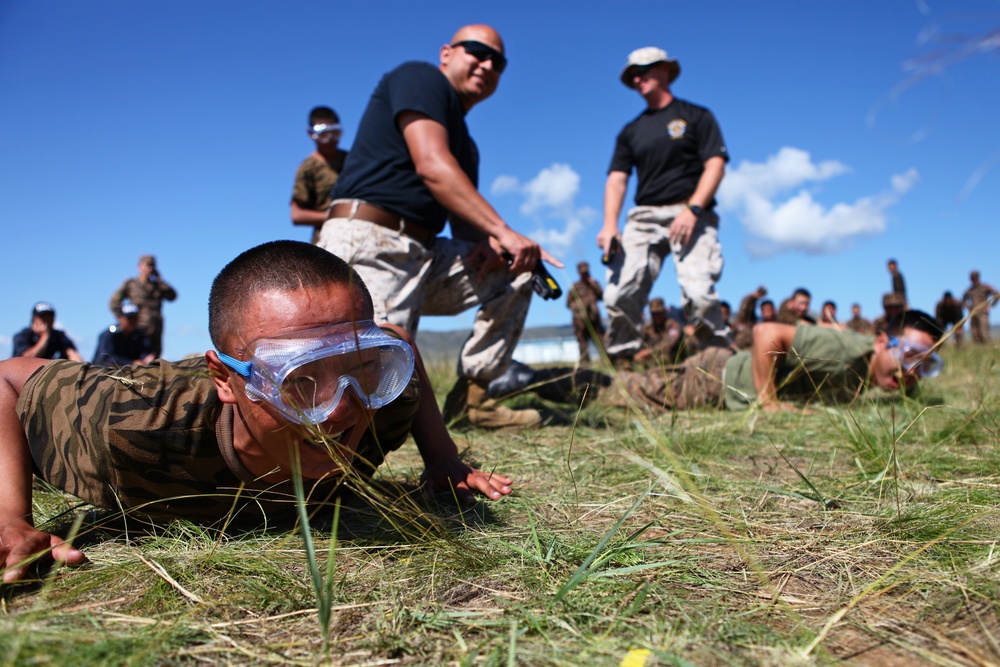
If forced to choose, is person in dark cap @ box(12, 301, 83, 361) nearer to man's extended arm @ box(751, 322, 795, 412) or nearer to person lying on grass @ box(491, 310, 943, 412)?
person lying on grass @ box(491, 310, 943, 412)

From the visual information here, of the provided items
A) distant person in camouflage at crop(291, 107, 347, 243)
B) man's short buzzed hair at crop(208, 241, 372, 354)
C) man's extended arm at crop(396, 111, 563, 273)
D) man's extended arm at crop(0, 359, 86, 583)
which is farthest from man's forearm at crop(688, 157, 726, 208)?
man's extended arm at crop(0, 359, 86, 583)

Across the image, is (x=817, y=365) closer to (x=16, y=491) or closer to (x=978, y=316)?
(x=16, y=491)

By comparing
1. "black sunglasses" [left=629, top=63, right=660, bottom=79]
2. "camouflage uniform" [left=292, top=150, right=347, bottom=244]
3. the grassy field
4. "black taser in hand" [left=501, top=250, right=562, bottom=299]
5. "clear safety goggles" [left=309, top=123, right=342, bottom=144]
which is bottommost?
the grassy field

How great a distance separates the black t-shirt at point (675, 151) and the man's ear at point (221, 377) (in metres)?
3.92

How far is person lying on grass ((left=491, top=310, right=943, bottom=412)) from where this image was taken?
3.76 m

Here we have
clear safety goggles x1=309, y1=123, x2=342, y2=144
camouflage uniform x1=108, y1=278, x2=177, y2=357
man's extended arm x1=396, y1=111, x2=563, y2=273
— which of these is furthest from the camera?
camouflage uniform x1=108, y1=278, x2=177, y2=357

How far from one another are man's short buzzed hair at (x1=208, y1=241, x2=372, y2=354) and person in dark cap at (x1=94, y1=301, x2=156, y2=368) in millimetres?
6063

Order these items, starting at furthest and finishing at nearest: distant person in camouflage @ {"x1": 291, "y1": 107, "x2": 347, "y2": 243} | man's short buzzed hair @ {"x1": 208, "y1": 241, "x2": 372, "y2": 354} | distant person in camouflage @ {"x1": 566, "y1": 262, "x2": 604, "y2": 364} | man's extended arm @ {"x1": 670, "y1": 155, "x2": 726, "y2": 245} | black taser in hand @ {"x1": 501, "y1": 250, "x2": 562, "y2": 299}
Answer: distant person in camouflage @ {"x1": 566, "y1": 262, "x2": 604, "y2": 364}, distant person in camouflage @ {"x1": 291, "y1": 107, "x2": 347, "y2": 243}, man's extended arm @ {"x1": 670, "y1": 155, "x2": 726, "y2": 245}, black taser in hand @ {"x1": 501, "y1": 250, "x2": 562, "y2": 299}, man's short buzzed hair @ {"x1": 208, "y1": 241, "x2": 372, "y2": 354}

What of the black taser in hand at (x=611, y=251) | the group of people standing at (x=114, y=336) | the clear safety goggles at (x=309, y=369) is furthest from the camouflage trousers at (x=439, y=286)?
the group of people standing at (x=114, y=336)

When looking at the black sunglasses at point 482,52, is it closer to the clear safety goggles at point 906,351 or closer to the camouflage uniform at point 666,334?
the clear safety goggles at point 906,351

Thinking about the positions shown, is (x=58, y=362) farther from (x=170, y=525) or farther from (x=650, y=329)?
(x=650, y=329)

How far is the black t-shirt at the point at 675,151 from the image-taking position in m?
4.77

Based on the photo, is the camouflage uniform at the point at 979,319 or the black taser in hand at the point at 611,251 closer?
the black taser in hand at the point at 611,251

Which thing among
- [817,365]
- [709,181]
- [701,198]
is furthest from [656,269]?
[817,365]
